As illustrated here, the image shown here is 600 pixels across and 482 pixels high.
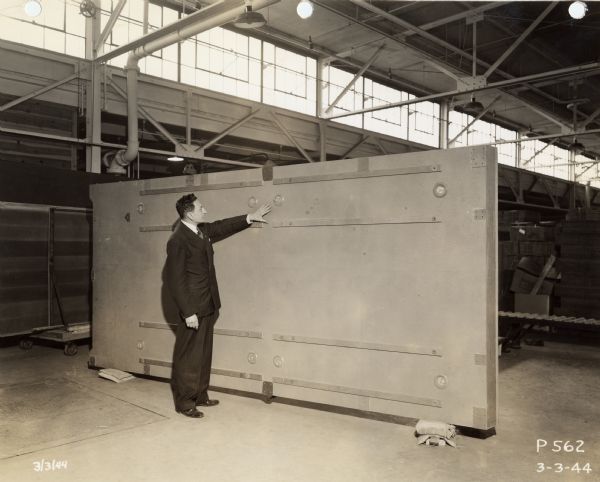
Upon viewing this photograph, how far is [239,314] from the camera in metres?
5.71

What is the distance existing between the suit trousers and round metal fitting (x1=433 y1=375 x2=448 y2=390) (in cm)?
213

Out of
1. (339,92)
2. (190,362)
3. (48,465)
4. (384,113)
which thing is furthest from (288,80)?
(48,465)

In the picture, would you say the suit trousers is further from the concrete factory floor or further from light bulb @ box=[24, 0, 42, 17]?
light bulb @ box=[24, 0, 42, 17]

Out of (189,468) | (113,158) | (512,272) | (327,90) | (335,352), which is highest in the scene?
(327,90)

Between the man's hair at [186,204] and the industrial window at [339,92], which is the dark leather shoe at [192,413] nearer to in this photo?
the man's hair at [186,204]

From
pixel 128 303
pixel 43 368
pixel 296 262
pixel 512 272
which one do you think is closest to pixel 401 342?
pixel 296 262

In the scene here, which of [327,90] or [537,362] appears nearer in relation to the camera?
[537,362]

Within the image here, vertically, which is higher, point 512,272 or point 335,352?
point 512,272

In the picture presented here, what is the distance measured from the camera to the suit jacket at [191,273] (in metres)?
5.00

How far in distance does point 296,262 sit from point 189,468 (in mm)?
2230

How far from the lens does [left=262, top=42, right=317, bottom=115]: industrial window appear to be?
1355 centimetres

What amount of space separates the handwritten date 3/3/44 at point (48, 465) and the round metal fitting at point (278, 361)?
6.98 ft

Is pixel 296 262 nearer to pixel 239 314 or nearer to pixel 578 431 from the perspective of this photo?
pixel 239 314

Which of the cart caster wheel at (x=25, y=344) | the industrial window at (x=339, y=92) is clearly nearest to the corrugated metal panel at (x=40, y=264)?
the cart caster wheel at (x=25, y=344)
